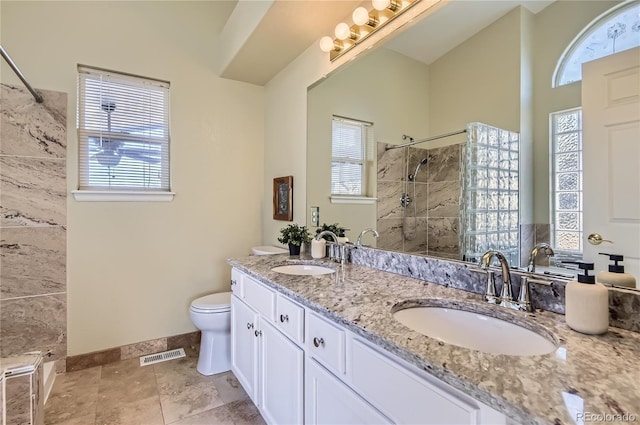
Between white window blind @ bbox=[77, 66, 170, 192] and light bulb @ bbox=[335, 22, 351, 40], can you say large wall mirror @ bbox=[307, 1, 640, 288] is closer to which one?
light bulb @ bbox=[335, 22, 351, 40]

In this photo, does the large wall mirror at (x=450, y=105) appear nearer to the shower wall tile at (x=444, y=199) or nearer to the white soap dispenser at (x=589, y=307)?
the shower wall tile at (x=444, y=199)

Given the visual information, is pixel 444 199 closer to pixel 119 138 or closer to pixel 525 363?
pixel 525 363

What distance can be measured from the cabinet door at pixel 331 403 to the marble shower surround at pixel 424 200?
69 cm

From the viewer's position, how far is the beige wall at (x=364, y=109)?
4.95ft

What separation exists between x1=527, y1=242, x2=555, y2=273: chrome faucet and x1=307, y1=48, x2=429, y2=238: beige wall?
2.18ft

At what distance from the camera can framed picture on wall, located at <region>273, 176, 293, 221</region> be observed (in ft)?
8.11

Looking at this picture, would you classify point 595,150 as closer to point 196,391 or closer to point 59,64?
point 196,391

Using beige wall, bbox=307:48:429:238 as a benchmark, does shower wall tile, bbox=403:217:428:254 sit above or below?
below

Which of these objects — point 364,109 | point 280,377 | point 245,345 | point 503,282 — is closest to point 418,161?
point 364,109

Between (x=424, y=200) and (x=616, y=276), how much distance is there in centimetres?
68

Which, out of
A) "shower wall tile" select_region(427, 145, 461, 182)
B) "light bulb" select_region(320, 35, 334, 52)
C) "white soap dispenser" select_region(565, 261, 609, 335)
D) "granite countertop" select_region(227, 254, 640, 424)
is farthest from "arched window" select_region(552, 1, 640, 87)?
"light bulb" select_region(320, 35, 334, 52)

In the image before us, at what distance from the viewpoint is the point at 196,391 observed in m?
2.01

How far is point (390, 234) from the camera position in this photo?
1.61 metres

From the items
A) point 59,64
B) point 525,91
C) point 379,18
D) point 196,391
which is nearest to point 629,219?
point 525,91
